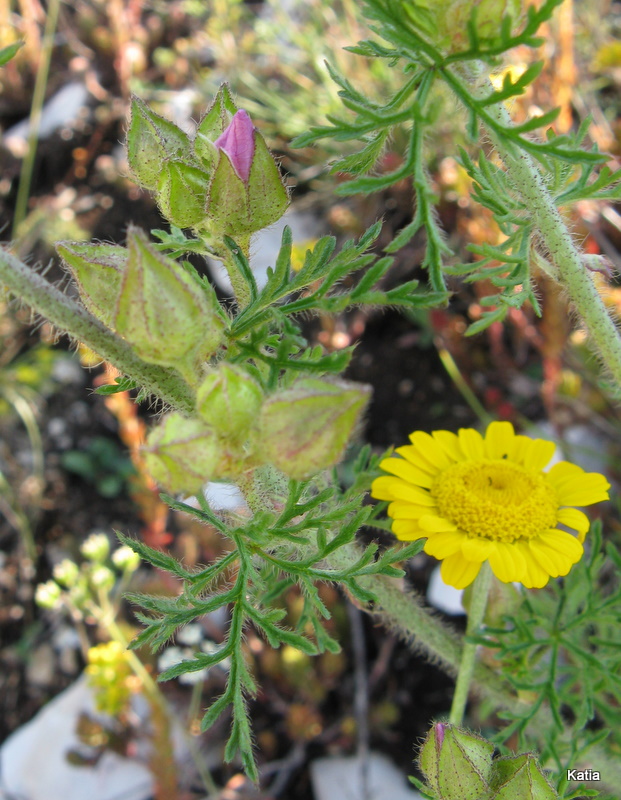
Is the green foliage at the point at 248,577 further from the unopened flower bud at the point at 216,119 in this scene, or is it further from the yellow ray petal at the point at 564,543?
the unopened flower bud at the point at 216,119

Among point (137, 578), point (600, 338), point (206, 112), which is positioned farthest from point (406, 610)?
point (137, 578)

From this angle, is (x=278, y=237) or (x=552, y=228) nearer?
(x=552, y=228)

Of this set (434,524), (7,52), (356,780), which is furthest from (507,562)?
(356,780)

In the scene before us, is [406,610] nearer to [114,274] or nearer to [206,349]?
[206,349]

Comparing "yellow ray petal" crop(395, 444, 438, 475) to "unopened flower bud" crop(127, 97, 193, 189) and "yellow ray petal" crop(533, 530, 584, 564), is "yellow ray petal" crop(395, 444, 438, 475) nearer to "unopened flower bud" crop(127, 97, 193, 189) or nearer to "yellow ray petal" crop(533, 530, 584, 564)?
"yellow ray petal" crop(533, 530, 584, 564)

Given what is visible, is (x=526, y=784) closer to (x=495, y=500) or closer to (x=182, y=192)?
(x=495, y=500)

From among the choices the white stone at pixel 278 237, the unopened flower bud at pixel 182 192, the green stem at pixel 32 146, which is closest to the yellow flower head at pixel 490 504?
the unopened flower bud at pixel 182 192
